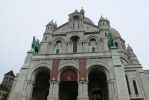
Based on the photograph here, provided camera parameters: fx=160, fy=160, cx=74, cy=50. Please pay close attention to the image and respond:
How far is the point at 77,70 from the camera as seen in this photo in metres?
22.2

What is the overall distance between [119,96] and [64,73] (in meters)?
8.12

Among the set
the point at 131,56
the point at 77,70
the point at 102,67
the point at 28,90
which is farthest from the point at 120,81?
the point at 131,56

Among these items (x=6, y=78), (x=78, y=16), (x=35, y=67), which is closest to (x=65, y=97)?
(x=35, y=67)

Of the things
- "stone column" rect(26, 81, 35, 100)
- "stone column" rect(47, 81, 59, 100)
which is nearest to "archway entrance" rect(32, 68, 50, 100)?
"stone column" rect(26, 81, 35, 100)

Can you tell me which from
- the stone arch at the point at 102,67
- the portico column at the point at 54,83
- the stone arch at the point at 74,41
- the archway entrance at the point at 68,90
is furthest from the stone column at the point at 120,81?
the stone arch at the point at 74,41

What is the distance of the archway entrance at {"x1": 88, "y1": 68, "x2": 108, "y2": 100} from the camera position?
968 inches

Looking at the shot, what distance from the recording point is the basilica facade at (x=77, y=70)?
68.9 ft

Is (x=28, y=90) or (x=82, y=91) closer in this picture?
(x=82, y=91)

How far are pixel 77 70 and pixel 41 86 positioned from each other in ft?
25.4

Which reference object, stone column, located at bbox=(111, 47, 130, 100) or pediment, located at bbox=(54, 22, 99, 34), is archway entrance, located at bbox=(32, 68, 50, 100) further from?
pediment, located at bbox=(54, 22, 99, 34)

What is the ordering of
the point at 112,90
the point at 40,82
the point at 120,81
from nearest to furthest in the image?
the point at 112,90 < the point at 120,81 < the point at 40,82

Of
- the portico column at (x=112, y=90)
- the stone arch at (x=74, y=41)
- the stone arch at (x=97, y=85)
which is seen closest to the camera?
the portico column at (x=112, y=90)

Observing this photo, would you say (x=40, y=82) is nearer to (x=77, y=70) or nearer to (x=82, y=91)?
(x=77, y=70)

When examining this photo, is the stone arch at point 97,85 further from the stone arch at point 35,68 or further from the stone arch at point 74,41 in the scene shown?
the stone arch at point 74,41
